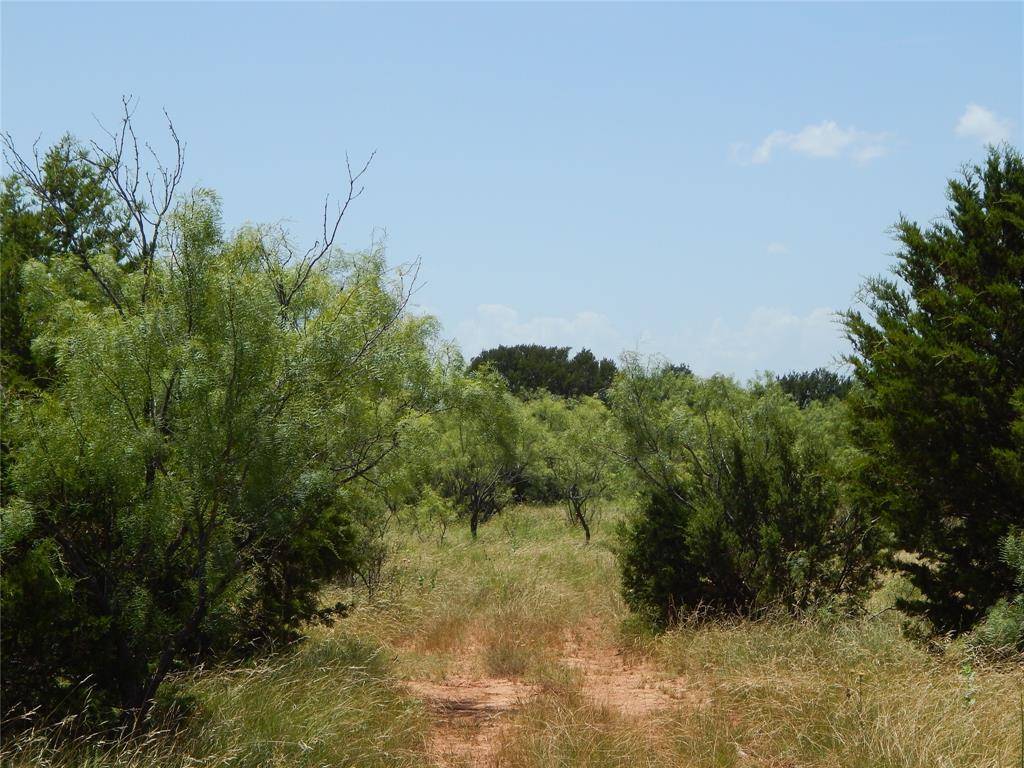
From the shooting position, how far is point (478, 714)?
7.41 m

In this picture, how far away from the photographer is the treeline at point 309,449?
5.21 m

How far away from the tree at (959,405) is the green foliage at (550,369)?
1622 inches

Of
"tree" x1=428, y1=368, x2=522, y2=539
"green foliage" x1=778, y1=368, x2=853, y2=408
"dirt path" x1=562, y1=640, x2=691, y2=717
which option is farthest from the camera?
"green foliage" x1=778, y1=368, x2=853, y2=408

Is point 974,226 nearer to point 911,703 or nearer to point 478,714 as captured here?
point 911,703

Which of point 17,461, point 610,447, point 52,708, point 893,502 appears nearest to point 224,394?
point 17,461

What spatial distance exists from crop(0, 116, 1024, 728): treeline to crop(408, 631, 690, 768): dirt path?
1150 mm

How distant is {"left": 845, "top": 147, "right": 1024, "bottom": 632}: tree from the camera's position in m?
6.89

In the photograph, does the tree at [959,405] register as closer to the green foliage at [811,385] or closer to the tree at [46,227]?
the tree at [46,227]

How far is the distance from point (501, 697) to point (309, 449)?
11.3 ft

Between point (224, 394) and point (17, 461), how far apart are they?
1.25 meters

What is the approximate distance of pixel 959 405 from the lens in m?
6.91

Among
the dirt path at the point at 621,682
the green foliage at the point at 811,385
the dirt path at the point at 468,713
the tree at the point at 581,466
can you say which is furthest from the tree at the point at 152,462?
the green foliage at the point at 811,385

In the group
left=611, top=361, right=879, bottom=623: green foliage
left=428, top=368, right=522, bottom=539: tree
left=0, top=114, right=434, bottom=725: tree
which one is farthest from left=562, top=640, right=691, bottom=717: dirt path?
left=428, top=368, right=522, bottom=539: tree

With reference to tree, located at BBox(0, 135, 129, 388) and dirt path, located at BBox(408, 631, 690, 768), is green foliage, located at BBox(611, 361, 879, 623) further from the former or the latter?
tree, located at BBox(0, 135, 129, 388)
